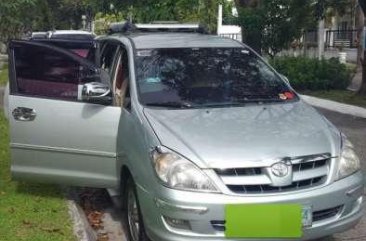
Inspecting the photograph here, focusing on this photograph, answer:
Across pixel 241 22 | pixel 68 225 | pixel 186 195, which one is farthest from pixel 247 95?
pixel 241 22

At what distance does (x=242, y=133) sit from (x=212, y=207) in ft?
2.14

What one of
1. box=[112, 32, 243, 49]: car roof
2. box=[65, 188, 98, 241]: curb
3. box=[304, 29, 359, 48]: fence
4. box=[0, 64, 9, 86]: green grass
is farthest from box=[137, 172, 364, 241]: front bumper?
box=[304, 29, 359, 48]: fence

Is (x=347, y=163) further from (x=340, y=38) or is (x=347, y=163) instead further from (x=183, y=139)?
(x=340, y=38)

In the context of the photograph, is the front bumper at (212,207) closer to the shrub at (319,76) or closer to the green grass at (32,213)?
the green grass at (32,213)

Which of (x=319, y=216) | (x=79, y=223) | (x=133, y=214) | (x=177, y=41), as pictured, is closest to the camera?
(x=319, y=216)

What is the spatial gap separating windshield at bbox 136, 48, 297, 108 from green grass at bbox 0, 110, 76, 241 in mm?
1274

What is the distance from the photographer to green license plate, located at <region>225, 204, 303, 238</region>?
3.90m

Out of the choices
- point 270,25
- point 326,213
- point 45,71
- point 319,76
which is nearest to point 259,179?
point 326,213

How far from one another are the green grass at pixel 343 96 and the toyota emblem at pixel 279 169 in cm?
946

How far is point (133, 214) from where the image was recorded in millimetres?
4742

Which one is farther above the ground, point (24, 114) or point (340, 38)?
point (24, 114)

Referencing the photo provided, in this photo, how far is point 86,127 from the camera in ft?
17.0

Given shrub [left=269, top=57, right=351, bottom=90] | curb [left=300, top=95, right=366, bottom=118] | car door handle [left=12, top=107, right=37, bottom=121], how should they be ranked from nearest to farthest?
car door handle [left=12, top=107, right=37, bottom=121]
curb [left=300, top=95, right=366, bottom=118]
shrub [left=269, top=57, right=351, bottom=90]

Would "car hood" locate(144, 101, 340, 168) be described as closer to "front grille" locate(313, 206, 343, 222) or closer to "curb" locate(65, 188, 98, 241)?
"front grille" locate(313, 206, 343, 222)
